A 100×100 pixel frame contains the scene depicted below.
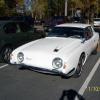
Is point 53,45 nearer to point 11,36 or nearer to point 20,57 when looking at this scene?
point 20,57

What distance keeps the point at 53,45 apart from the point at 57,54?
2.42 feet

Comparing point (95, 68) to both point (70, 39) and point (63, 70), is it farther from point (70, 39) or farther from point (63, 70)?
point (63, 70)

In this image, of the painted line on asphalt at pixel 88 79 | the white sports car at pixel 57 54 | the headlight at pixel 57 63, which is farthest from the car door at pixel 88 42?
the headlight at pixel 57 63

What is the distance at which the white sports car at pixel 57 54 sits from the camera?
6.43 m

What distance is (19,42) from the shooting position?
31.2 ft

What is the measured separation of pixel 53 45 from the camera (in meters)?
7.21

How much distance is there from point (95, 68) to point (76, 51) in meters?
1.83

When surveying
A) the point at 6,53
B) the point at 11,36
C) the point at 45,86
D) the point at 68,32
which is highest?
the point at 68,32

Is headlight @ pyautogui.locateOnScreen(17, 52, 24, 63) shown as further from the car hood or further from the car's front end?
the car hood

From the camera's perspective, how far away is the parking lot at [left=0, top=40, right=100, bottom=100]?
18.7 ft

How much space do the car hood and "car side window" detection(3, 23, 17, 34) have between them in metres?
1.67

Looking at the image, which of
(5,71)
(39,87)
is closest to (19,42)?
(5,71)

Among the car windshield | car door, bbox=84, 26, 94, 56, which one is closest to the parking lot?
car door, bbox=84, 26, 94, 56

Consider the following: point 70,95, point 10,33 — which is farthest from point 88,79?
point 10,33
